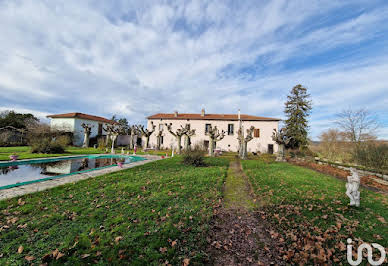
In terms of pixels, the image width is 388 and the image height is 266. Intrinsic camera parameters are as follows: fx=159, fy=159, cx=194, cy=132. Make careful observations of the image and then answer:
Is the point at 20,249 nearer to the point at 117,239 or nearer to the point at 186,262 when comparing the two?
the point at 117,239

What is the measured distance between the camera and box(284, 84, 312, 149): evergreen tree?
2528 centimetres

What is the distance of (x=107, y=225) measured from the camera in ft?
10.7

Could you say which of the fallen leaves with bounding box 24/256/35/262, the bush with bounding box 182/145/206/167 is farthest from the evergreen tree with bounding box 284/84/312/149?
the fallen leaves with bounding box 24/256/35/262

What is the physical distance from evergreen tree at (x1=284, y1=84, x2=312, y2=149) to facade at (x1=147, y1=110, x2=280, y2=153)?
8.45ft

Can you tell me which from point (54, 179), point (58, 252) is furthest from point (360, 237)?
point (54, 179)

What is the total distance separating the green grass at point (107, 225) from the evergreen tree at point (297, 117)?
2537 cm

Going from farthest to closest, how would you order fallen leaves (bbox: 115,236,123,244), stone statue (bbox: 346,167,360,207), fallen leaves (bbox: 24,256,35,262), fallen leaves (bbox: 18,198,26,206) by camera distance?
stone statue (bbox: 346,167,360,207)
fallen leaves (bbox: 18,198,26,206)
fallen leaves (bbox: 115,236,123,244)
fallen leaves (bbox: 24,256,35,262)

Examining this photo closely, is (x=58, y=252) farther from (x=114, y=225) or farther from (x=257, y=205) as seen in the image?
(x=257, y=205)

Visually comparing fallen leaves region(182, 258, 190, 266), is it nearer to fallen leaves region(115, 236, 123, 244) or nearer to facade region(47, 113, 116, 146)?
fallen leaves region(115, 236, 123, 244)

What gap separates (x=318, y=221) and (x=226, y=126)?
79.7ft

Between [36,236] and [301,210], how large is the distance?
19.9 feet

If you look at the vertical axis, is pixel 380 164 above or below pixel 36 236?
above

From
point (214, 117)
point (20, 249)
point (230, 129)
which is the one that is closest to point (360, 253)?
point (20, 249)

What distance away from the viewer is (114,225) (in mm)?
3303
